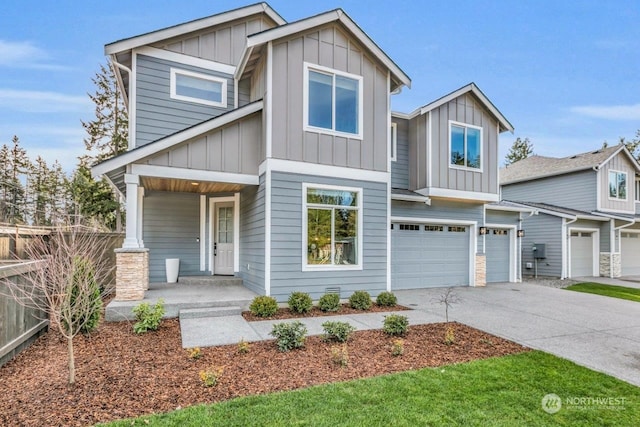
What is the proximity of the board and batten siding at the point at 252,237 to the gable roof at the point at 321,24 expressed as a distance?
3046 mm

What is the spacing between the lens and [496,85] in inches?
910

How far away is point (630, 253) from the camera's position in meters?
17.8

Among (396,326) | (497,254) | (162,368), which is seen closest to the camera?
(162,368)

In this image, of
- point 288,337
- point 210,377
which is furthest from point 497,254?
point 210,377

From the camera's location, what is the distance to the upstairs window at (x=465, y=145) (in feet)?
37.1

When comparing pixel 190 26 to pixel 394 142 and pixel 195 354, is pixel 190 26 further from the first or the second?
pixel 195 354

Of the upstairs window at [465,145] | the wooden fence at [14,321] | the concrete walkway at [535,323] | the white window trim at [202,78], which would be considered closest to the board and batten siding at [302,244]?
the concrete walkway at [535,323]

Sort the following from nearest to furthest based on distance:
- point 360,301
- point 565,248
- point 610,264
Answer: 1. point 360,301
2. point 565,248
3. point 610,264

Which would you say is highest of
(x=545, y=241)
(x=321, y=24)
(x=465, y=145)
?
(x=321, y=24)

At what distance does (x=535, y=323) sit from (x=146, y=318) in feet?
24.6

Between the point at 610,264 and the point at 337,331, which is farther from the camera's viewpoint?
the point at 610,264

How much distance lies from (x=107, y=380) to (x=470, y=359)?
4673mm

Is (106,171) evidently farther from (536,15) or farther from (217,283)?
(536,15)

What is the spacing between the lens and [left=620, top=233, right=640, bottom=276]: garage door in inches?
688
